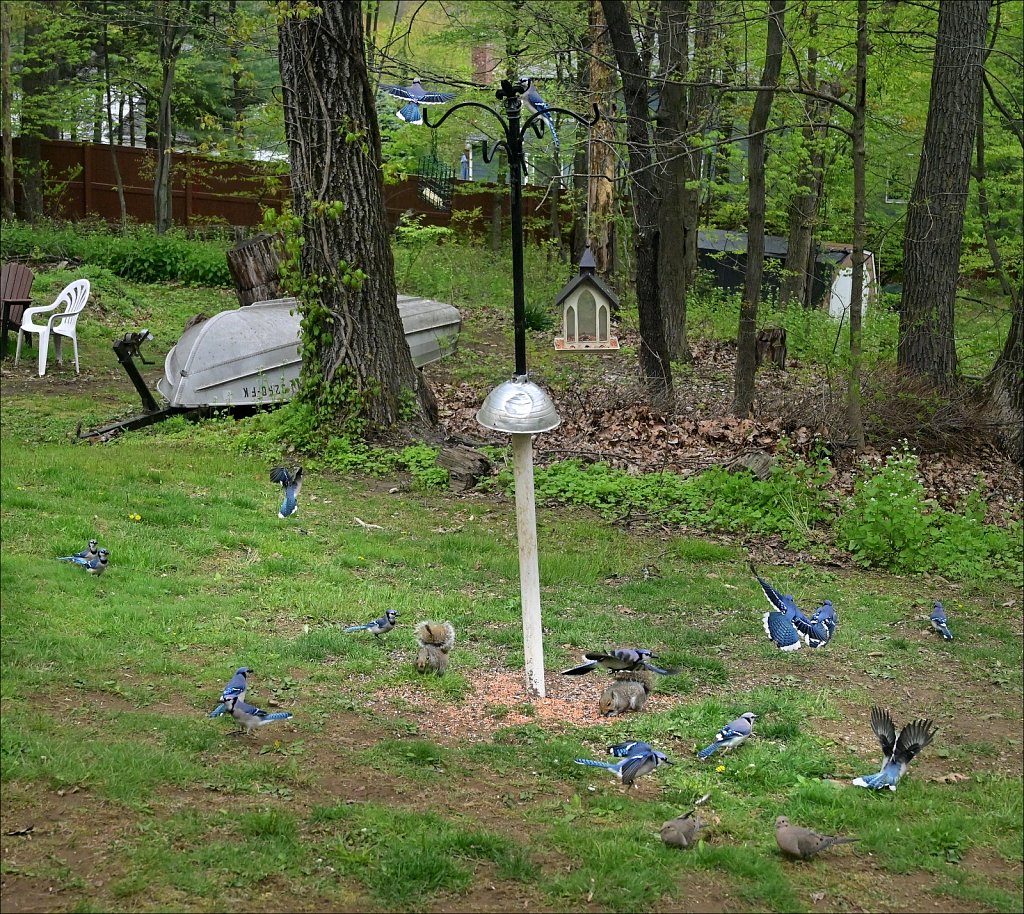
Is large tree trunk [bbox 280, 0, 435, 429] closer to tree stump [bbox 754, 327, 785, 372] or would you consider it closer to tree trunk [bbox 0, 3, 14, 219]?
tree stump [bbox 754, 327, 785, 372]

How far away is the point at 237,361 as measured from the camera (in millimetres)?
12062

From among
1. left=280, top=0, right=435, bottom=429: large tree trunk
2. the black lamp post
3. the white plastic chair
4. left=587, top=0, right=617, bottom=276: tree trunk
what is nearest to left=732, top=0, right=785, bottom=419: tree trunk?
left=280, top=0, right=435, bottom=429: large tree trunk

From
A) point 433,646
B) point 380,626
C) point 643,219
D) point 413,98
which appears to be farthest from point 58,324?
point 433,646

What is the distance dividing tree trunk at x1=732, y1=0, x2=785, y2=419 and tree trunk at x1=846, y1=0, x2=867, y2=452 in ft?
2.97

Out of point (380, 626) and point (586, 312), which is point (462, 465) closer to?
point (586, 312)

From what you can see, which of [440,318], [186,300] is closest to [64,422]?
[440,318]

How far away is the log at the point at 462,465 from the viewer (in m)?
10.3

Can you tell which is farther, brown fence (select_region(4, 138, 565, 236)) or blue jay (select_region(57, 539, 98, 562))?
brown fence (select_region(4, 138, 565, 236))

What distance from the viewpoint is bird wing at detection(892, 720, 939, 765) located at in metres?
4.93

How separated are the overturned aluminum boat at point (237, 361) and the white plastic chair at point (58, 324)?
176cm

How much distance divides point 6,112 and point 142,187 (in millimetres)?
4786

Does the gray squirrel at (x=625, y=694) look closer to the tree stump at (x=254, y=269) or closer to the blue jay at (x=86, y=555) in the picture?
the blue jay at (x=86, y=555)

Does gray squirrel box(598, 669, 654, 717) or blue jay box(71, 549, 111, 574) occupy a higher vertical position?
blue jay box(71, 549, 111, 574)

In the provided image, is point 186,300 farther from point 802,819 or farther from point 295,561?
point 802,819
